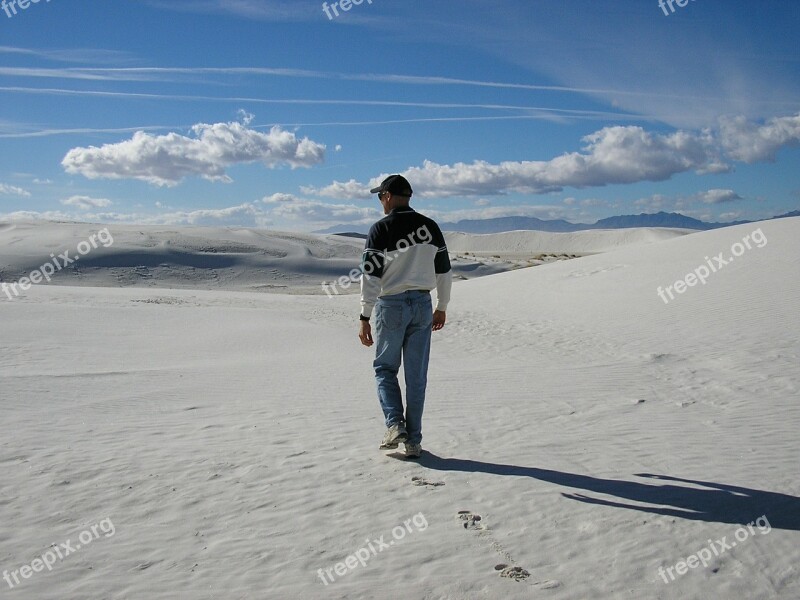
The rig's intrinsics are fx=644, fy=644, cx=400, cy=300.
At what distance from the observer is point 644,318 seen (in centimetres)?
1380

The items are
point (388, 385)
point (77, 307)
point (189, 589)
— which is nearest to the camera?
point (189, 589)

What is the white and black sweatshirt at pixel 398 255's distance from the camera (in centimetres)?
462

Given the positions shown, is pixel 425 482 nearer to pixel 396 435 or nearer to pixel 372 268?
pixel 396 435

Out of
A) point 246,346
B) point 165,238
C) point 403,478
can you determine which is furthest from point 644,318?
point 165,238

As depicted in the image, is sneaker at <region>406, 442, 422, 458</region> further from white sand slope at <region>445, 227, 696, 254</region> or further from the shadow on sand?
white sand slope at <region>445, 227, 696, 254</region>

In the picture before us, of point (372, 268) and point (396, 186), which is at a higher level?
point (396, 186)

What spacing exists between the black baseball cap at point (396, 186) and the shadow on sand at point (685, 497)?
2031mm

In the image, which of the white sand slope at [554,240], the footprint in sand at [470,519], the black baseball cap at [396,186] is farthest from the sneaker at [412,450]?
the white sand slope at [554,240]

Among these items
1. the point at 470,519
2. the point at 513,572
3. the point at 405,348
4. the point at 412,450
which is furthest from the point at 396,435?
the point at 513,572

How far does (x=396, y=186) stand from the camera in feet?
15.4

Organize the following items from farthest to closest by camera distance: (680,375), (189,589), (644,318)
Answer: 1. (644,318)
2. (680,375)
3. (189,589)

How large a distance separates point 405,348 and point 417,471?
2.93 feet

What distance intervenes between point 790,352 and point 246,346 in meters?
9.57

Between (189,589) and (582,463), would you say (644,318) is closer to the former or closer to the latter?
(582,463)
